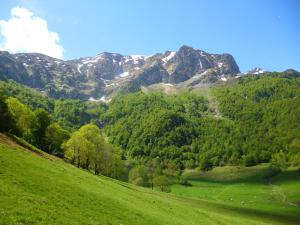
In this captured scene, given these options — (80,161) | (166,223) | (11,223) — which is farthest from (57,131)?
(11,223)

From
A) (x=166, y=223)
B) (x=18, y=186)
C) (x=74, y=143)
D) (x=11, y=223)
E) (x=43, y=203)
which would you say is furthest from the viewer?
(x=74, y=143)

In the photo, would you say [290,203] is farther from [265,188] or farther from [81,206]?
[81,206]

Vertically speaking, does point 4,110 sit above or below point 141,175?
above

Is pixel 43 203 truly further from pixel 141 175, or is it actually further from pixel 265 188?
pixel 265 188

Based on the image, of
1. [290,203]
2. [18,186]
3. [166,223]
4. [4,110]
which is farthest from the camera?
[290,203]

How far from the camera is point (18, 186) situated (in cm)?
3481

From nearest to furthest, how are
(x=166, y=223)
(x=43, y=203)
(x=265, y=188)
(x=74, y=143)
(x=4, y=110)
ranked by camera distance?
1. (x=43, y=203)
2. (x=166, y=223)
3. (x=4, y=110)
4. (x=74, y=143)
5. (x=265, y=188)

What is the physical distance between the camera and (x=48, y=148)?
12662cm

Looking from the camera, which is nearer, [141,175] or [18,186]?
[18,186]

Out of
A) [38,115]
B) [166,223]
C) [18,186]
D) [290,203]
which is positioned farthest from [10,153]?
[290,203]

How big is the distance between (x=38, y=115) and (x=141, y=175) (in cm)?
8759

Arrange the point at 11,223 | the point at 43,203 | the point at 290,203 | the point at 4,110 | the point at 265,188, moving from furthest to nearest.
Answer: the point at 265,188, the point at 290,203, the point at 4,110, the point at 43,203, the point at 11,223

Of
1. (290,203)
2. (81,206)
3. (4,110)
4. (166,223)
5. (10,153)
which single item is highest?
(4,110)

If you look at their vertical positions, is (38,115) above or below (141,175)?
above
